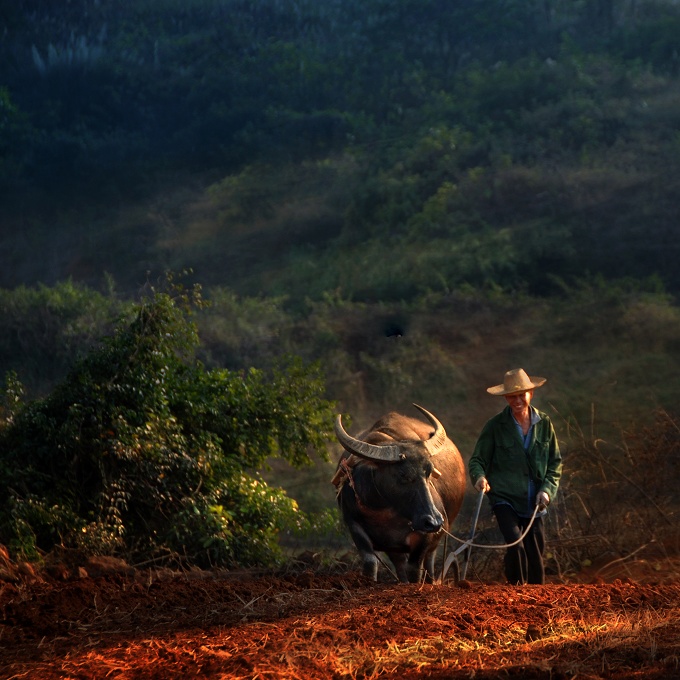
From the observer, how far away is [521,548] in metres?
7.71

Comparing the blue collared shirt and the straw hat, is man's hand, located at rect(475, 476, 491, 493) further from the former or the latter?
the straw hat

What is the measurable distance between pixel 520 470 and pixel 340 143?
18.6 meters

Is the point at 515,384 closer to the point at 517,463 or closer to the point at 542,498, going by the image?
the point at 517,463

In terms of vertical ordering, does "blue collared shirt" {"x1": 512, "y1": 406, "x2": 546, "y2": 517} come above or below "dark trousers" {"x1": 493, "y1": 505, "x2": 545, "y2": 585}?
above

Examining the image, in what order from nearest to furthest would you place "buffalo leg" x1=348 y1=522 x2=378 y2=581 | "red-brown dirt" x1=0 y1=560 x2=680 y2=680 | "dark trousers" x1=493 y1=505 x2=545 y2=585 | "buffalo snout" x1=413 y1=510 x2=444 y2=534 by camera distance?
1. "red-brown dirt" x1=0 y1=560 x2=680 y2=680
2. "dark trousers" x1=493 y1=505 x2=545 y2=585
3. "buffalo snout" x1=413 y1=510 x2=444 y2=534
4. "buffalo leg" x1=348 y1=522 x2=378 y2=581

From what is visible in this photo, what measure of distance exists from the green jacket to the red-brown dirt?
1060mm

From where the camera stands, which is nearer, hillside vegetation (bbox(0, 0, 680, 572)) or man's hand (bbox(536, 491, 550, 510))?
man's hand (bbox(536, 491, 550, 510))

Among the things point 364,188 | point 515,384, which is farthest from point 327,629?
point 364,188

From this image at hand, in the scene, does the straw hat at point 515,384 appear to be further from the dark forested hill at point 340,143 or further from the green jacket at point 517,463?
the dark forested hill at point 340,143

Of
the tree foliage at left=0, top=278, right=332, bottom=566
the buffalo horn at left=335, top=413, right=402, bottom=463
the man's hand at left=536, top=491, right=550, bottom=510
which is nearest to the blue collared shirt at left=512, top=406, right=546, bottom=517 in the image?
the man's hand at left=536, top=491, right=550, bottom=510

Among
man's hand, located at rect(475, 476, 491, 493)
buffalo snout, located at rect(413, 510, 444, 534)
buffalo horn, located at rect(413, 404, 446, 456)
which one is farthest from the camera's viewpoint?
buffalo horn, located at rect(413, 404, 446, 456)

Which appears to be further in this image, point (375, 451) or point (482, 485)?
point (375, 451)

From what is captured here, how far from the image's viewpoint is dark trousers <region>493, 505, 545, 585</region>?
7.63 meters

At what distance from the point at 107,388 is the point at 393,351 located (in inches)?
466
